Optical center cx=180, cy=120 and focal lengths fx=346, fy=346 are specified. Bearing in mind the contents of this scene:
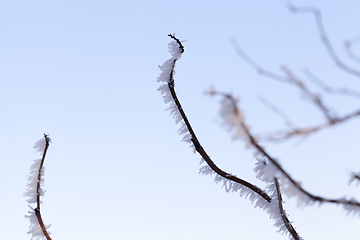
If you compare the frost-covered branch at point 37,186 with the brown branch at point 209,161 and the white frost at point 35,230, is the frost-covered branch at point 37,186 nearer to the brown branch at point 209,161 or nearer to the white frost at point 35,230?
the white frost at point 35,230

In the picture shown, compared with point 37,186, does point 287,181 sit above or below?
below

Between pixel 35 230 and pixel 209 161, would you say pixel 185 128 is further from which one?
pixel 35 230

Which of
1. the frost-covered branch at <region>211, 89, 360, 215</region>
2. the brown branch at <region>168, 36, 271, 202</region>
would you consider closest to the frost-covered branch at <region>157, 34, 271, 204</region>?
the brown branch at <region>168, 36, 271, 202</region>

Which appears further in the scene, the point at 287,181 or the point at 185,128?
the point at 185,128

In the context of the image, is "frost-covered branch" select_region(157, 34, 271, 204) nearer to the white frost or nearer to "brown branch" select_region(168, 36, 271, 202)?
"brown branch" select_region(168, 36, 271, 202)

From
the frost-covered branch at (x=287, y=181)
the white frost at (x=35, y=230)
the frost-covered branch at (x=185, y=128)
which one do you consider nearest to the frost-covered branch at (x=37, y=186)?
the white frost at (x=35, y=230)

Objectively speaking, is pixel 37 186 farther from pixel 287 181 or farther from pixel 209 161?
pixel 287 181

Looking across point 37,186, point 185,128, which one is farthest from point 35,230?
point 185,128

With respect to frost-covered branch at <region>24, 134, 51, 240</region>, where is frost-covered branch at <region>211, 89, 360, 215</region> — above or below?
below

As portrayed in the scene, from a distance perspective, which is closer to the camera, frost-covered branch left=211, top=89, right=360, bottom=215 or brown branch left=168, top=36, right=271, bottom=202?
frost-covered branch left=211, top=89, right=360, bottom=215

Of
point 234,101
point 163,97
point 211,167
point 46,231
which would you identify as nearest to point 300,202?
point 234,101
